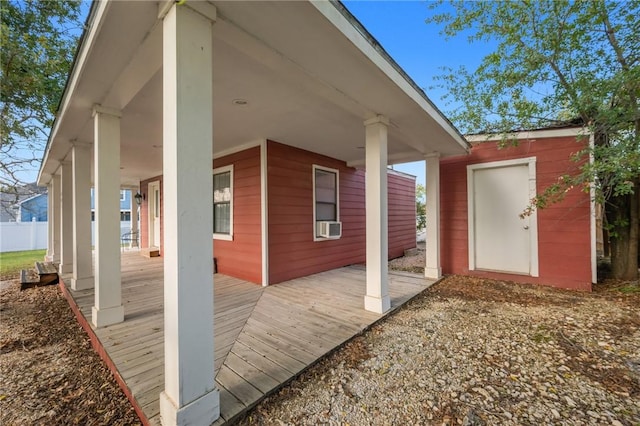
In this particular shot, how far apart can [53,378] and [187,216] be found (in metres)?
2.02

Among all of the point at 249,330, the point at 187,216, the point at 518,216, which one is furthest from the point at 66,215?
the point at 518,216

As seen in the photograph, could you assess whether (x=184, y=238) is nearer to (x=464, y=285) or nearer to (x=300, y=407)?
(x=300, y=407)

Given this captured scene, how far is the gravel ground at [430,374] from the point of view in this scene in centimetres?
157

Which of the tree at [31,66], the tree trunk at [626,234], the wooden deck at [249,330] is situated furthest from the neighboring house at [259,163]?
the tree trunk at [626,234]

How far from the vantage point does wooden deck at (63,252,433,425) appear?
1716 millimetres

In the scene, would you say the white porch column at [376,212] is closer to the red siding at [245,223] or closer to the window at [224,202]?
the red siding at [245,223]

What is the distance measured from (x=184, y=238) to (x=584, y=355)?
3275 mm

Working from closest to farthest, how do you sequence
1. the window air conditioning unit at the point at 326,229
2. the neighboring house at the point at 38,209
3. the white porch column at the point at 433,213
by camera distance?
the white porch column at the point at 433,213, the window air conditioning unit at the point at 326,229, the neighboring house at the point at 38,209

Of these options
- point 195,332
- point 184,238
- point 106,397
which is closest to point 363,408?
point 195,332

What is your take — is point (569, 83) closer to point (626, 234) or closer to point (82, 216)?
point (626, 234)

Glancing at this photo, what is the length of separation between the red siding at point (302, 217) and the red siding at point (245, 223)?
0.80 ft

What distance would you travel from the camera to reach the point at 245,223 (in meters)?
4.56

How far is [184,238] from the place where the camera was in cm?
131

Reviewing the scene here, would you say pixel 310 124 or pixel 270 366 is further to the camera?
pixel 310 124
